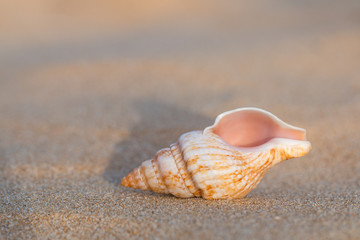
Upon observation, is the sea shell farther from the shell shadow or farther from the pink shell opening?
the shell shadow

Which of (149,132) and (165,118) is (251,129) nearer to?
(149,132)

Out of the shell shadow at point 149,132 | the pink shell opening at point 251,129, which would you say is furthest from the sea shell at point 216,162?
the shell shadow at point 149,132

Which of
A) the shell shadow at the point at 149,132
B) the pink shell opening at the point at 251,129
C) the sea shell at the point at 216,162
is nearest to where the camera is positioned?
the sea shell at the point at 216,162

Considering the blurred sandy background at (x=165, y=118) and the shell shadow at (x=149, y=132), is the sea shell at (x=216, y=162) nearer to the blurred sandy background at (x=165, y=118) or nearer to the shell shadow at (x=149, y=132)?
the blurred sandy background at (x=165, y=118)

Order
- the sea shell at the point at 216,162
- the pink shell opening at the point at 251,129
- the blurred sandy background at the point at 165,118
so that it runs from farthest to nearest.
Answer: the pink shell opening at the point at 251,129 < the sea shell at the point at 216,162 < the blurred sandy background at the point at 165,118

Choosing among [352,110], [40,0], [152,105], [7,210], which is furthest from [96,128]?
[40,0]

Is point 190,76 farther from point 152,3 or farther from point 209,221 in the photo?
point 152,3

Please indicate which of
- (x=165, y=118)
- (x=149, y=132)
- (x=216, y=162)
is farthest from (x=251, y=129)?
(x=165, y=118)
